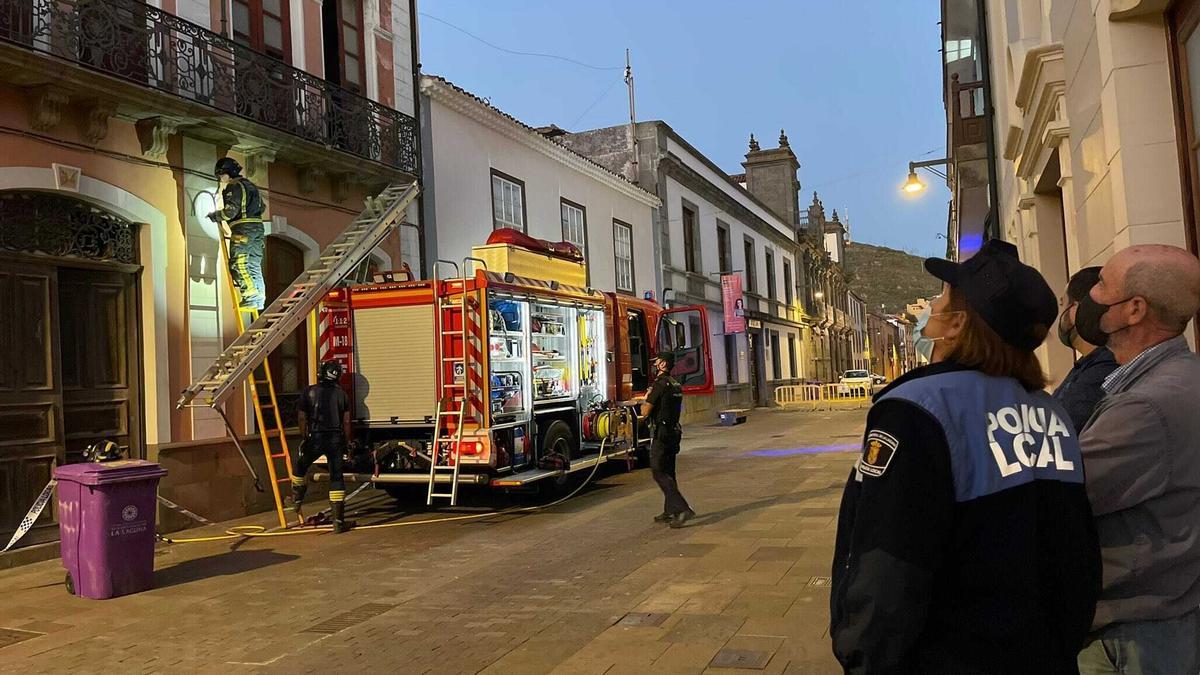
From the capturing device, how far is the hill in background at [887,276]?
10325 centimetres

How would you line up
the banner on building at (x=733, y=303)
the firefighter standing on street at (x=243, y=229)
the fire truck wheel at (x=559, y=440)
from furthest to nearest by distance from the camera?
the banner on building at (x=733, y=303), the fire truck wheel at (x=559, y=440), the firefighter standing on street at (x=243, y=229)

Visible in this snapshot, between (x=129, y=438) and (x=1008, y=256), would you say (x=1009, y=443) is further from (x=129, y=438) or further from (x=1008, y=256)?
(x=129, y=438)

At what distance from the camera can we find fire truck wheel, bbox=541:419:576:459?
11297mm

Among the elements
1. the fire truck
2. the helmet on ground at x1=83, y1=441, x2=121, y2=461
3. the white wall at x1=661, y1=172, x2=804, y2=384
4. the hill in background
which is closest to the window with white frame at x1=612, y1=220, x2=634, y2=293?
the white wall at x1=661, y1=172, x2=804, y2=384

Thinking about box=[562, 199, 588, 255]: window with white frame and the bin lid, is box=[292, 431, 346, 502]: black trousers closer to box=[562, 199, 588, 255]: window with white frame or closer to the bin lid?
the bin lid

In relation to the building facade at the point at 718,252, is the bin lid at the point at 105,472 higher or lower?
lower

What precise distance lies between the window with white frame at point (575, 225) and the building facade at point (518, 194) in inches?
1.0

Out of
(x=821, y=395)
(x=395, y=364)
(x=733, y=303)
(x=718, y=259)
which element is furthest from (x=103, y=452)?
(x=821, y=395)

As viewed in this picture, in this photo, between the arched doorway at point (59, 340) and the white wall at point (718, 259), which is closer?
the arched doorway at point (59, 340)

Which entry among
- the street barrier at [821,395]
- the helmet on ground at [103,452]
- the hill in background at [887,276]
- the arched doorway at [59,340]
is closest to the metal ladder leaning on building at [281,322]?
the arched doorway at [59,340]

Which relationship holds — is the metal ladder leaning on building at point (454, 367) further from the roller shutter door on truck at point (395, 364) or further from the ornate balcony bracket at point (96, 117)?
the ornate balcony bracket at point (96, 117)

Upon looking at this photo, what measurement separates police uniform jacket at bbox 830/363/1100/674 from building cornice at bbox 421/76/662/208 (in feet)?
48.2

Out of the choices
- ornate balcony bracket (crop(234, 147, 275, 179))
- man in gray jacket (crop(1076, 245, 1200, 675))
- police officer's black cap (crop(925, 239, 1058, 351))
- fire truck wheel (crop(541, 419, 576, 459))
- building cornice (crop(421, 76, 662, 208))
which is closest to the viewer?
police officer's black cap (crop(925, 239, 1058, 351))

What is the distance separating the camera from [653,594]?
639 centimetres
